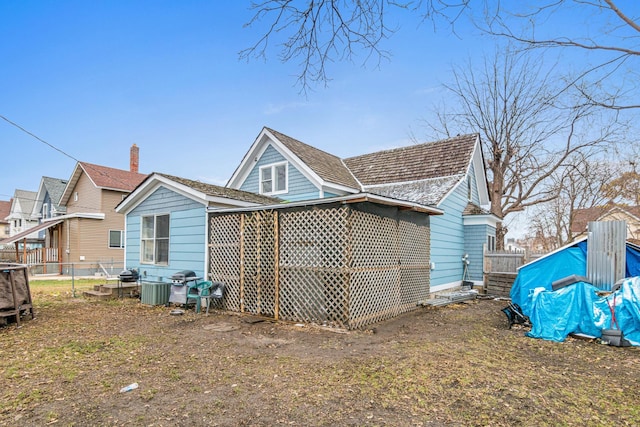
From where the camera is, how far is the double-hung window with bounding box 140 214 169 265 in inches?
428

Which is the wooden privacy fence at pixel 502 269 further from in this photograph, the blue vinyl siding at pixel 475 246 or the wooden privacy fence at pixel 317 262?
the wooden privacy fence at pixel 317 262

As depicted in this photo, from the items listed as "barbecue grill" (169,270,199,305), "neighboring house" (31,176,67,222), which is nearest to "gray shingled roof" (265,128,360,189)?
"barbecue grill" (169,270,199,305)

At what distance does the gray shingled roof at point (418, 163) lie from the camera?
14.5 m

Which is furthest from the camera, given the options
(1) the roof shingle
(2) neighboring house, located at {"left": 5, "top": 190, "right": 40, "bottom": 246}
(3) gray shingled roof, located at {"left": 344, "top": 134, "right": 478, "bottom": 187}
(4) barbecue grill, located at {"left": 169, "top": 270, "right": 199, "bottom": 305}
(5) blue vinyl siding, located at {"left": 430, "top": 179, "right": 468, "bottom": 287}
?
(2) neighboring house, located at {"left": 5, "top": 190, "right": 40, "bottom": 246}

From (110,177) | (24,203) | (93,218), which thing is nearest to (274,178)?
(93,218)

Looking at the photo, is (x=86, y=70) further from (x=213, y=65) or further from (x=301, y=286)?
(x=301, y=286)

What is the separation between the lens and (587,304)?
6957 mm

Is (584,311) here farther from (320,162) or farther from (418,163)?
(320,162)

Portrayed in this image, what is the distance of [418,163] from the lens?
51.0 feet

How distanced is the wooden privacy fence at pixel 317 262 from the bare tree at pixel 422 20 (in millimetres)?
3841

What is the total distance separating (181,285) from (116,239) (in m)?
17.1

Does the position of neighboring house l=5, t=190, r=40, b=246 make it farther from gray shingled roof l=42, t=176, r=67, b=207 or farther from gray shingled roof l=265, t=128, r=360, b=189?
gray shingled roof l=265, t=128, r=360, b=189

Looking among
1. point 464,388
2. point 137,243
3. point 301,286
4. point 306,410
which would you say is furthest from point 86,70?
point 464,388

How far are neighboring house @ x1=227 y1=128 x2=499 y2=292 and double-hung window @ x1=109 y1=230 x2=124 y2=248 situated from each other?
12.3 m
